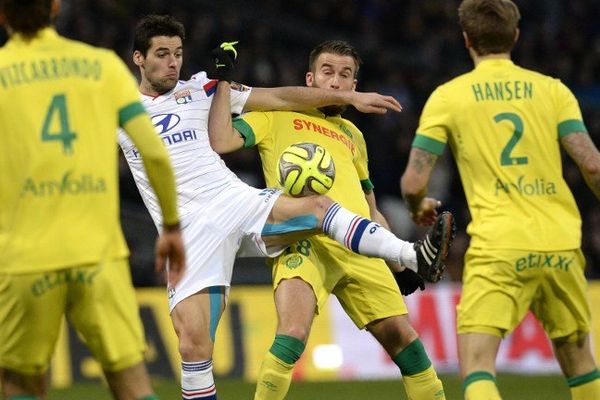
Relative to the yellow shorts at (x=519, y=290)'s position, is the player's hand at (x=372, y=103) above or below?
above

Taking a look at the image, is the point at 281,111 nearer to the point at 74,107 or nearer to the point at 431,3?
the point at 74,107

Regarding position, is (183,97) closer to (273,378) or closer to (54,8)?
(273,378)

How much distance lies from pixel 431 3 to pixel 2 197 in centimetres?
1518

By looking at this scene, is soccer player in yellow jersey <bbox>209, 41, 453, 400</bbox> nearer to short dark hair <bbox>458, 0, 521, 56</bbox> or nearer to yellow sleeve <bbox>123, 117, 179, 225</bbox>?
short dark hair <bbox>458, 0, 521, 56</bbox>

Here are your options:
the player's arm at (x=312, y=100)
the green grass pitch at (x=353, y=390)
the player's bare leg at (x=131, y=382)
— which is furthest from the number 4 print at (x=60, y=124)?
the green grass pitch at (x=353, y=390)

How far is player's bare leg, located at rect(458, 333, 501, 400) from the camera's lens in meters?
5.87

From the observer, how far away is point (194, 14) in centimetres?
1822

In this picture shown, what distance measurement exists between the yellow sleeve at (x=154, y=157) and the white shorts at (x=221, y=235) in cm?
226

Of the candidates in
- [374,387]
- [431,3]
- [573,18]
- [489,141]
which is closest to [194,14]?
[431,3]

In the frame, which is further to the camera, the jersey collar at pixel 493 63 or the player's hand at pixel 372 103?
the player's hand at pixel 372 103

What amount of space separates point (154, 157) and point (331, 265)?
2.66 m

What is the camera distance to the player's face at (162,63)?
7809mm

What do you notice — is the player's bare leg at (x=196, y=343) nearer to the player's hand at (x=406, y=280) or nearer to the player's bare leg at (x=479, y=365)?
the player's hand at (x=406, y=280)

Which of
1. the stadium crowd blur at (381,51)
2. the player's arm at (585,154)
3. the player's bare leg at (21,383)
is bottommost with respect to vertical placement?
the stadium crowd blur at (381,51)
